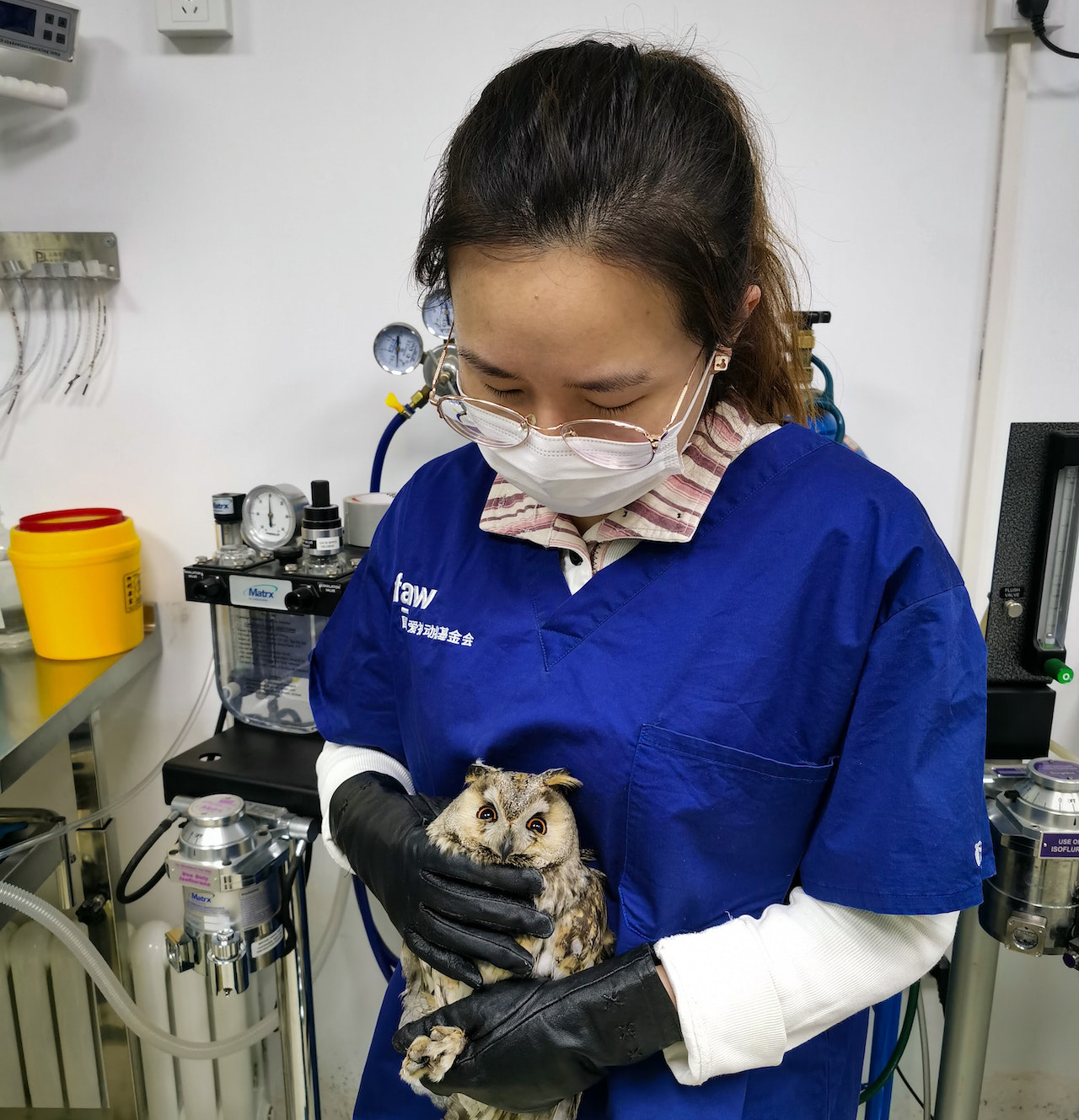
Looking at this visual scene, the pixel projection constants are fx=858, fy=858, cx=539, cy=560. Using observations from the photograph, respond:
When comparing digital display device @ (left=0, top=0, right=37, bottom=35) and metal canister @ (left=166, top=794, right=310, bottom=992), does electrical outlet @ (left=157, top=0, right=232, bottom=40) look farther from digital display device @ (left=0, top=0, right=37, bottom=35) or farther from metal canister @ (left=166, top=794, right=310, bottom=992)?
metal canister @ (left=166, top=794, right=310, bottom=992)

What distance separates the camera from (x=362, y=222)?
1597 mm

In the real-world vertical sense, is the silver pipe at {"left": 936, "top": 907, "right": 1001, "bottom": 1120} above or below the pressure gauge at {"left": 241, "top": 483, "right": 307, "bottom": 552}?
below

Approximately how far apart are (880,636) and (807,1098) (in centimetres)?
50

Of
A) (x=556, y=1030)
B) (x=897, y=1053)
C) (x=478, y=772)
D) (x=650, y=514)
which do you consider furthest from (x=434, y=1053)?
(x=897, y=1053)

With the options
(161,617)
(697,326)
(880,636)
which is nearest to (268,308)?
(161,617)

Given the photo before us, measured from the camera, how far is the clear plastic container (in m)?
1.58

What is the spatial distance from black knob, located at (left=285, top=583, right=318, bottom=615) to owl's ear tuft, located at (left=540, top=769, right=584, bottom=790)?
0.71 meters

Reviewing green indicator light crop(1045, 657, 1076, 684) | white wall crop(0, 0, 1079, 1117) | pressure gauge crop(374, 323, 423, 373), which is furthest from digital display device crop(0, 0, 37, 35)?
green indicator light crop(1045, 657, 1076, 684)

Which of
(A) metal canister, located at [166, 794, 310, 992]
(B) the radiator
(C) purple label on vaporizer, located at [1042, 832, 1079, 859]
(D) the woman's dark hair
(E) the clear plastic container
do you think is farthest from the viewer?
(B) the radiator

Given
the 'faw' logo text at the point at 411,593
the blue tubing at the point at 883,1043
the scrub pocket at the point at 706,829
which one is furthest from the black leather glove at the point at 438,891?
the blue tubing at the point at 883,1043

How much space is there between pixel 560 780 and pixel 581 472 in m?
0.29

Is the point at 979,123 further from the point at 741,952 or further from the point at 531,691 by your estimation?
the point at 741,952

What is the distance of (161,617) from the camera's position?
1818mm

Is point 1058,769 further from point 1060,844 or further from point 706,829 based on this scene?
point 706,829
